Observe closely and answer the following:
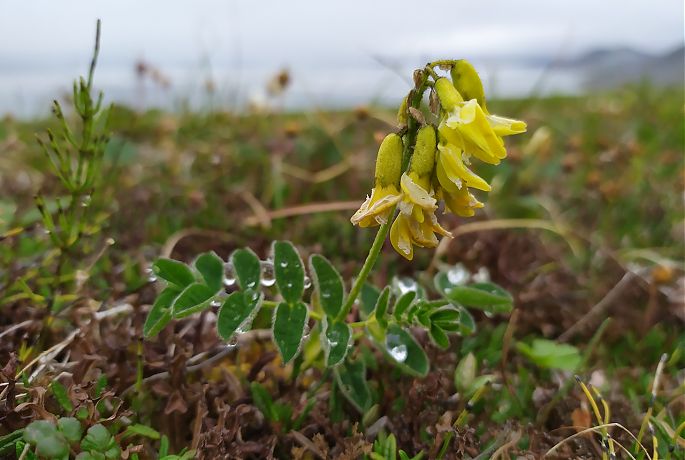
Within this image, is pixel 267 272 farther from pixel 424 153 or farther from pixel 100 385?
pixel 424 153

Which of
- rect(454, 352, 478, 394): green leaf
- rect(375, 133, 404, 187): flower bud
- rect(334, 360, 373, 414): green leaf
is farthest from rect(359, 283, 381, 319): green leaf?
rect(375, 133, 404, 187): flower bud

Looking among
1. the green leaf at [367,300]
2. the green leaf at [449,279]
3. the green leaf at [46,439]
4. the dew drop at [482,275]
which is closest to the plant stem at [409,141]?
the green leaf at [367,300]

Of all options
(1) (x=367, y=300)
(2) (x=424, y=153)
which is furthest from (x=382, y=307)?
(2) (x=424, y=153)

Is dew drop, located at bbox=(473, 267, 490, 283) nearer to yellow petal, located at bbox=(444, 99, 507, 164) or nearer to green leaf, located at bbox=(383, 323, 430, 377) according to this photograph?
green leaf, located at bbox=(383, 323, 430, 377)

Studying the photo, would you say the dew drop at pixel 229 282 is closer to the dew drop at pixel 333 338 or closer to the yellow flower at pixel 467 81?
the dew drop at pixel 333 338

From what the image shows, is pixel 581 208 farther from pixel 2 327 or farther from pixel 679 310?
pixel 2 327
